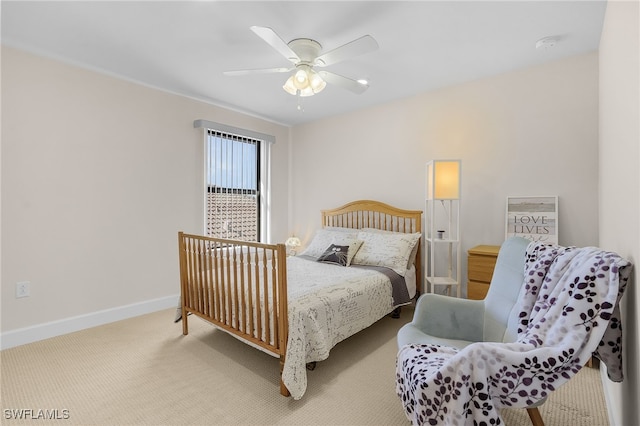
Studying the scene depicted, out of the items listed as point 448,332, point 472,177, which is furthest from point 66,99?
point 472,177

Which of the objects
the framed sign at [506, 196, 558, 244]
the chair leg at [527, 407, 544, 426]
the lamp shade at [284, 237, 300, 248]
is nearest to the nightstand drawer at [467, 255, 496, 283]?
the framed sign at [506, 196, 558, 244]

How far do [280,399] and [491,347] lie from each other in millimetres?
1332

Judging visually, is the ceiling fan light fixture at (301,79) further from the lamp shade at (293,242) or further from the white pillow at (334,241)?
the lamp shade at (293,242)

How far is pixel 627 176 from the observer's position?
126 centimetres

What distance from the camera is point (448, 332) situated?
5.97ft

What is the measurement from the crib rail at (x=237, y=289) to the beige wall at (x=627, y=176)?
157 centimetres

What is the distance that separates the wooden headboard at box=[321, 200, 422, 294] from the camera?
3.51 meters

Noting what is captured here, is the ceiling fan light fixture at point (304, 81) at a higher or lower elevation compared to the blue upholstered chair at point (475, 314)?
higher

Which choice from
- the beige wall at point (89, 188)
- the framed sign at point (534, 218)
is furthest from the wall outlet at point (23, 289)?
the framed sign at point (534, 218)

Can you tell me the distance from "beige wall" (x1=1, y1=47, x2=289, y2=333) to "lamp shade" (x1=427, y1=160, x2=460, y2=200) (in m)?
2.74

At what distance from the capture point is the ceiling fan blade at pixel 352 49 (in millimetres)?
1852

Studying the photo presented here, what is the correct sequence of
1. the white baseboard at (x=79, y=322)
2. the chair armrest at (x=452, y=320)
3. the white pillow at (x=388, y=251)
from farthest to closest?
the white pillow at (x=388, y=251) → the white baseboard at (x=79, y=322) → the chair armrest at (x=452, y=320)

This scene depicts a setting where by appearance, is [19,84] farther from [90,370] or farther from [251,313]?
[251,313]

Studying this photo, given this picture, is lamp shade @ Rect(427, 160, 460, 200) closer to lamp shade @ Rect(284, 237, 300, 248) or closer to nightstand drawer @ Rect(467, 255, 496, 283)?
nightstand drawer @ Rect(467, 255, 496, 283)
